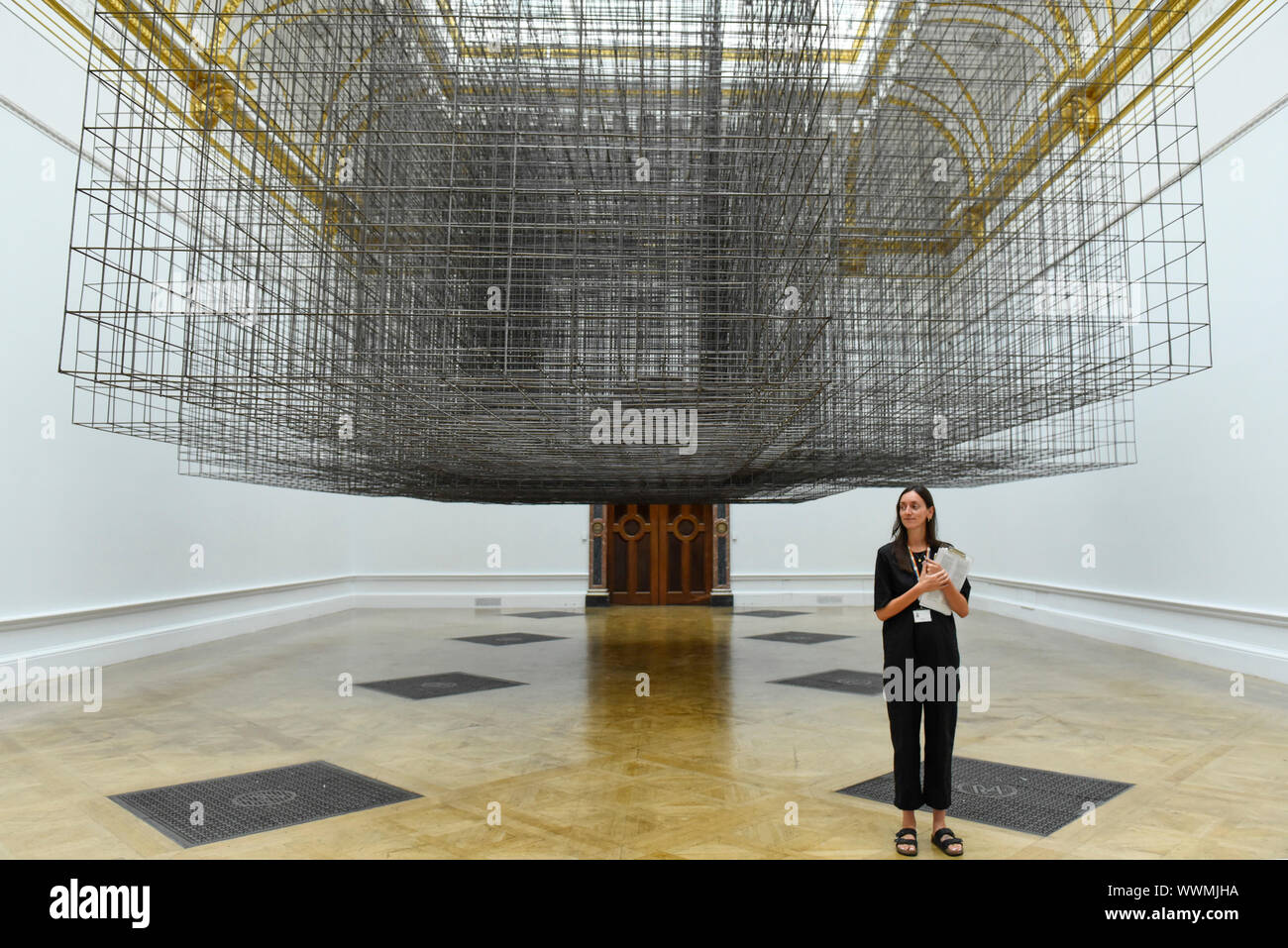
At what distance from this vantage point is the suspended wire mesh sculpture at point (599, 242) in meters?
3.99

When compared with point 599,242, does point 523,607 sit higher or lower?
lower

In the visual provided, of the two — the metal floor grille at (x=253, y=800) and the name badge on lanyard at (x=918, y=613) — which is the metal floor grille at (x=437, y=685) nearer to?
the metal floor grille at (x=253, y=800)

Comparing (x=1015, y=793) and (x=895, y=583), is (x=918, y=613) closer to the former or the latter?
(x=895, y=583)

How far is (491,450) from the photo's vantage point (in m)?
5.59

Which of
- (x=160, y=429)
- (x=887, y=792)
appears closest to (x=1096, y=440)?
(x=887, y=792)

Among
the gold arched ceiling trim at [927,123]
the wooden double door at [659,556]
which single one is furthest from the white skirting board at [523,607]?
the gold arched ceiling trim at [927,123]

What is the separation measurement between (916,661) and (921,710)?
199mm

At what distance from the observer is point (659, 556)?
14.5 meters

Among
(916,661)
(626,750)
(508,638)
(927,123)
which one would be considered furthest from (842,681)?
(927,123)

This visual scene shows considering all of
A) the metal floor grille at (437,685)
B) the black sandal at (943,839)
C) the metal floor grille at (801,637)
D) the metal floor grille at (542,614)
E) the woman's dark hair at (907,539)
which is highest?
the woman's dark hair at (907,539)

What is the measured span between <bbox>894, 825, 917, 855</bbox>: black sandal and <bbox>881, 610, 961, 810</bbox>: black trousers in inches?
3.4

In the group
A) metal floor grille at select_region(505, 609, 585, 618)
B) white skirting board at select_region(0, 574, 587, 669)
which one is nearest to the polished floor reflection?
white skirting board at select_region(0, 574, 587, 669)

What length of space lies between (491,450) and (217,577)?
5329 millimetres

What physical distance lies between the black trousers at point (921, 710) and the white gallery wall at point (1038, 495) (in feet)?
16.4
